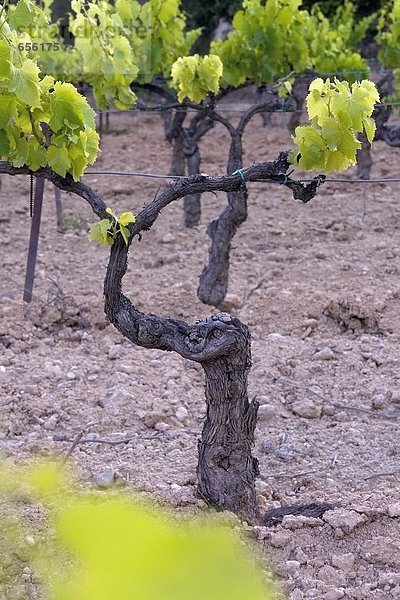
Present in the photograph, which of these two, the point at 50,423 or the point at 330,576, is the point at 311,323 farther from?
the point at 330,576

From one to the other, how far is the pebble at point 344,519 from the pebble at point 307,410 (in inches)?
43.3

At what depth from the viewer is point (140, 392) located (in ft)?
13.5

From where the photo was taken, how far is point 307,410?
13.1ft

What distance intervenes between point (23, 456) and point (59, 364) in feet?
3.34

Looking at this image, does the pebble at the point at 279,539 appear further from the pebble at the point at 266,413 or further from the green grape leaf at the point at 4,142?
the green grape leaf at the point at 4,142

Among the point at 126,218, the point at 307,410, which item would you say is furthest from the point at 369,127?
the point at 307,410

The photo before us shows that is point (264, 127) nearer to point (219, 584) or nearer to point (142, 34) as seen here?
point (142, 34)

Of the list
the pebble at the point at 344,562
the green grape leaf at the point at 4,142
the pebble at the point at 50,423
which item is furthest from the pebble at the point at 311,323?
the green grape leaf at the point at 4,142

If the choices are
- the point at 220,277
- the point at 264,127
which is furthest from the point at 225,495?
the point at 264,127

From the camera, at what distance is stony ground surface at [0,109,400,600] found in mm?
2861

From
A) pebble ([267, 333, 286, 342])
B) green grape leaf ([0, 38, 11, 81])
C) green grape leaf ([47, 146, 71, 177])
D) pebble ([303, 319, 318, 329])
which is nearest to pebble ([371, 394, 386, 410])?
pebble ([267, 333, 286, 342])

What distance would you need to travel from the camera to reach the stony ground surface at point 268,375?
9.39ft

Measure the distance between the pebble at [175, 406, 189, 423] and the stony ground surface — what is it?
2 centimetres

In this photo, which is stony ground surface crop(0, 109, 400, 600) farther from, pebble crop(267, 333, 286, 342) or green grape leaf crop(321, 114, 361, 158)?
green grape leaf crop(321, 114, 361, 158)
